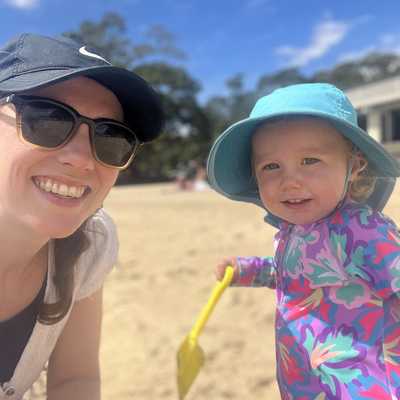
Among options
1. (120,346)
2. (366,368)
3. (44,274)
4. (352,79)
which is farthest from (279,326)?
(352,79)

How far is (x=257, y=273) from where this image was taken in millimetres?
1700

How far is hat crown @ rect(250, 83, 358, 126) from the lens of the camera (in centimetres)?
137

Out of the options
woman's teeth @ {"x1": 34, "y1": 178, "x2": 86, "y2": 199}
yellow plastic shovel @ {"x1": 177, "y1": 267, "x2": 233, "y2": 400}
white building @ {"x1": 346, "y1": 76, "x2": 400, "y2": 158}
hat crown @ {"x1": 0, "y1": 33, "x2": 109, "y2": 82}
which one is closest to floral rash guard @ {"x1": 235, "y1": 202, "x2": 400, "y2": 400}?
yellow plastic shovel @ {"x1": 177, "y1": 267, "x2": 233, "y2": 400}

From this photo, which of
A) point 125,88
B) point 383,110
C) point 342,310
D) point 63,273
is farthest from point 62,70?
point 383,110

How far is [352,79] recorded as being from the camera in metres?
53.8

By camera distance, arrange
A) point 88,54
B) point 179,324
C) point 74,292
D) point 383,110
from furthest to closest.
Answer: point 383,110
point 179,324
point 74,292
point 88,54

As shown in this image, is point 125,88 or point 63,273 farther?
point 63,273

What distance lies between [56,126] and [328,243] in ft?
2.67

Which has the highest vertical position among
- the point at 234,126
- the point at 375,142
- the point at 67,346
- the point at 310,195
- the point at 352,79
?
the point at 352,79

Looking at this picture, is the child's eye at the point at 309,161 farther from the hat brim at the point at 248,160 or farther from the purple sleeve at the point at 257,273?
the purple sleeve at the point at 257,273

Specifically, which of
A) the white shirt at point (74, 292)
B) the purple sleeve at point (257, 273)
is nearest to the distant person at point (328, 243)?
the purple sleeve at point (257, 273)

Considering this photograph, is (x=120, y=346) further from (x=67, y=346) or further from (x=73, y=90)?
(x=73, y=90)

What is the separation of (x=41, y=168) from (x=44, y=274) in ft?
1.36

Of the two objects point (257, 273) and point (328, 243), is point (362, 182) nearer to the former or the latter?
point (328, 243)
